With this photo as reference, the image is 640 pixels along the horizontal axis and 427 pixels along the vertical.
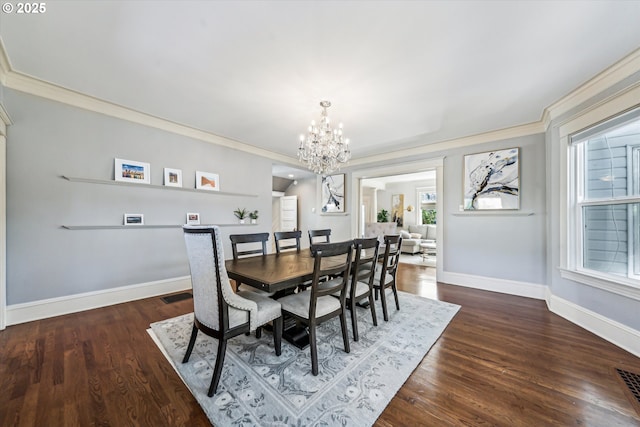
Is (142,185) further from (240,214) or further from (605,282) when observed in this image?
(605,282)

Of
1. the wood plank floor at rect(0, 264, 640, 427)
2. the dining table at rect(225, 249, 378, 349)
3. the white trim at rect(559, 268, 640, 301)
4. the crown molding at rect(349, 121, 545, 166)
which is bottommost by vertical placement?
the wood plank floor at rect(0, 264, 640, 427)

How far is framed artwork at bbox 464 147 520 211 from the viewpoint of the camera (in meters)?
3.60

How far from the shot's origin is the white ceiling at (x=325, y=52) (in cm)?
161

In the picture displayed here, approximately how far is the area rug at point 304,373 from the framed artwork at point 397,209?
668cm

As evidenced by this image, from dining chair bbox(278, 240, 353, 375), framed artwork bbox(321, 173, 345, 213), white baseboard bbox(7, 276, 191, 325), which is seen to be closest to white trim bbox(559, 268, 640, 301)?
dining chair bbox(278, 240, 353, 375)

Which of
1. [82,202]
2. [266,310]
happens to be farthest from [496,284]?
[82,202]

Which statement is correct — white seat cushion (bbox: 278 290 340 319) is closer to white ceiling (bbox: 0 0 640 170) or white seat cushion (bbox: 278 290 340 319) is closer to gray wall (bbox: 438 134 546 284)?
white ceiling (bbox: 0 0 640 170)

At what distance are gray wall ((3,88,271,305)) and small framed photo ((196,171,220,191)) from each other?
0.10 m

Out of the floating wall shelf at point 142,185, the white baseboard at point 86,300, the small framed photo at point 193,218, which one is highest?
the floating wall shelf at point 142,185

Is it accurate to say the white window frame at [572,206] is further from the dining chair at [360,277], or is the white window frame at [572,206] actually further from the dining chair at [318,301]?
the dining chair at [318,301]

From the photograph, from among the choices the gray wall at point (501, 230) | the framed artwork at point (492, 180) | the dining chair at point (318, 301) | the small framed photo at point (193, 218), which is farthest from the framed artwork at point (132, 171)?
the framed artwork at point (492, 180)

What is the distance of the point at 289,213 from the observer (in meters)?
7.59

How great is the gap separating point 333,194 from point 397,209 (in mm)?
4146

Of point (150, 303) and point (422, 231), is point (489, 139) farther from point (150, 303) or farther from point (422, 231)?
point (150, 303)
